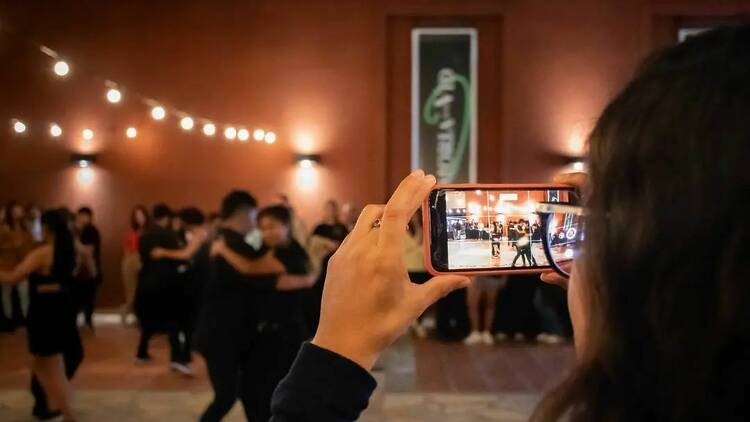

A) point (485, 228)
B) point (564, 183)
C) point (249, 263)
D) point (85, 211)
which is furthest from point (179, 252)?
point (564, 183)

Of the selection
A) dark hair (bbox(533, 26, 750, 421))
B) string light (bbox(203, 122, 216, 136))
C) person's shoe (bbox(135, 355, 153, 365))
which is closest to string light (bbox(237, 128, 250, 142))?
string light (bbox(203, 122, 216, 136))

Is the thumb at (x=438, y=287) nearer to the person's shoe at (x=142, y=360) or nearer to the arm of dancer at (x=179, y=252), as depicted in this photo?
the arm of dancer at (x=179, y=252)

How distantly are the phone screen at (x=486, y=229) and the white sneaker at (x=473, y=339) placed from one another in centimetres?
684

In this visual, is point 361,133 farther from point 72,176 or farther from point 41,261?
point 41,261

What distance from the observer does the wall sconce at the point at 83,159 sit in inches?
384

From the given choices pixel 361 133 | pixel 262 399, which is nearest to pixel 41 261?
pixel 262 399

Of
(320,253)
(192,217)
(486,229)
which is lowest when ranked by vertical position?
(320,253)

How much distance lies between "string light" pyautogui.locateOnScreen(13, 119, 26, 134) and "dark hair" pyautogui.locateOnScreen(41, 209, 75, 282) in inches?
227

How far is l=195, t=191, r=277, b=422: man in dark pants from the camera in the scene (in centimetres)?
369

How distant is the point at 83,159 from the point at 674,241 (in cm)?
1015

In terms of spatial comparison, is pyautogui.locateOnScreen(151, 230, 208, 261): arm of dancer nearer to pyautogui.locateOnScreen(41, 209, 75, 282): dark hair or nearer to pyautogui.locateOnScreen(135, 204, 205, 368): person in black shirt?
pyautogui.locateOnScreen(135, 204, 205, 368): person in black shirt

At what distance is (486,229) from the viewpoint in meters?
1.12

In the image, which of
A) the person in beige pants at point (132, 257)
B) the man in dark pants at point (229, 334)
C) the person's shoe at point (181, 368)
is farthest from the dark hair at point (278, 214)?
the person in beige pants at point (132, 257)

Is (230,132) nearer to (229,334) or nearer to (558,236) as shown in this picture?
(229,334)
